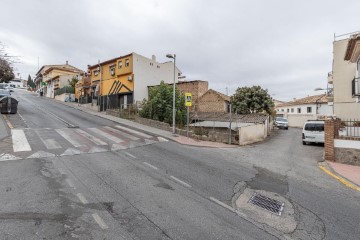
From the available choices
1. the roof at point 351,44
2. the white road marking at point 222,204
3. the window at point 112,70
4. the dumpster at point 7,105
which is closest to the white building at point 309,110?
the roof at point 351,44

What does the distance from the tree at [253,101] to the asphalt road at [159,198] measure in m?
18.9

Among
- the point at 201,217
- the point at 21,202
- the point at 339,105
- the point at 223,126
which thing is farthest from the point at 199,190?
the point at 339,105

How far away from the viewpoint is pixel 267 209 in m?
5.06

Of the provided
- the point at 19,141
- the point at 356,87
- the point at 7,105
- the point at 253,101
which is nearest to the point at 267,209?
the point at 19,141

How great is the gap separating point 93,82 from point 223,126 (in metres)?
23.7

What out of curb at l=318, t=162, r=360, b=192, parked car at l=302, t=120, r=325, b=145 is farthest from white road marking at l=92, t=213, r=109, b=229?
parked car at l=302, t=120, r=325, b=145

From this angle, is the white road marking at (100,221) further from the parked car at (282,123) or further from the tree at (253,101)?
the parked car at (282,123)

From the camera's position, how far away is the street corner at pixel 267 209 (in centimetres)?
442

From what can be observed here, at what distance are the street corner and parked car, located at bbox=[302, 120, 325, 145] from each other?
481 inches

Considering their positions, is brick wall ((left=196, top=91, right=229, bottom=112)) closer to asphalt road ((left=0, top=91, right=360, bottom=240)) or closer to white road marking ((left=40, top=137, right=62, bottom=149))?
asphalt road ((left=0, top=91, right=360, bottom=240))

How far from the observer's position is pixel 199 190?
233 inches

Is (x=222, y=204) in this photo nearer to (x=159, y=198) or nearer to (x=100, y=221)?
(x=159, y=198)

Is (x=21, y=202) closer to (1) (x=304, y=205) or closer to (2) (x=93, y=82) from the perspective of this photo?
(1) (x=304, y=205)

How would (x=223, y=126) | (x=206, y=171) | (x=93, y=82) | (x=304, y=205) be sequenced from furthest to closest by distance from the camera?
1. (x=93, y=82)
2. (x=223, y=126)
3. (x=206, y=171)
4. (x=304, y=205)
